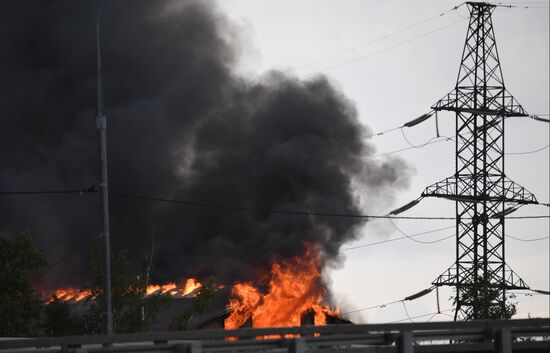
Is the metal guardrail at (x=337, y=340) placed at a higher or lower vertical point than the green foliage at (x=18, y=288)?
lower

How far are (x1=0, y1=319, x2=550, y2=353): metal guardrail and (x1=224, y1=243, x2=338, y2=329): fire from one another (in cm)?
3795

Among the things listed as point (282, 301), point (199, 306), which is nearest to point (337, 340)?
point (199, 306)

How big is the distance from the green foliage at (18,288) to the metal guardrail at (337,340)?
33416 millimetres

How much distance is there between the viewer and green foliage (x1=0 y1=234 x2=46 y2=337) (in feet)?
191

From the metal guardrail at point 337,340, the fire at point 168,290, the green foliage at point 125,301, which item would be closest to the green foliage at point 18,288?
the green foliage at point 125,301

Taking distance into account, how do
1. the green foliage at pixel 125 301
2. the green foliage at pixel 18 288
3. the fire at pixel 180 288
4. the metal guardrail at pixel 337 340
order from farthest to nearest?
1. the fire at pixel 180 288
2. the green foliage at pixel 18 288
3. the green foliage at pixel 125 301
4. the metal guardrail at pixel 337 340

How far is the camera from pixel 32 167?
9738 centimetres

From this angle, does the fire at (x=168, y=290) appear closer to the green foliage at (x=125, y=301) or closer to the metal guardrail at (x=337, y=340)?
the green foliage at (x=125, y=301)

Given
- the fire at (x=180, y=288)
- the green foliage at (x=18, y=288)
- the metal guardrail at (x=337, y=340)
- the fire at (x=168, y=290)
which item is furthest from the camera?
the fire at (x=168, y=290)

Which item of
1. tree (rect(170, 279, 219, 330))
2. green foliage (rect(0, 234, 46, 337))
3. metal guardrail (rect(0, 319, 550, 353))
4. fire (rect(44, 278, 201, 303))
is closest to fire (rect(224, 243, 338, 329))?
tree (rect(170, 279, 219, 330))

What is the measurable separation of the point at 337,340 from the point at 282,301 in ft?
136

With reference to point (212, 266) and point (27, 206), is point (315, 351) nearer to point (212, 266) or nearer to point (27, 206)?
point (212, 266)

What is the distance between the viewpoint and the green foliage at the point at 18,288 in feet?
191

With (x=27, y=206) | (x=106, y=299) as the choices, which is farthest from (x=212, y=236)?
(x=106, y=299)
